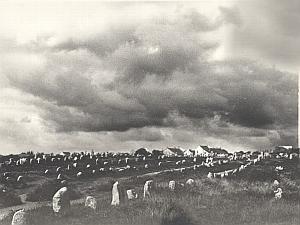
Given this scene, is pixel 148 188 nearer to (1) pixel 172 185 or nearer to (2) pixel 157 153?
(1) pixel 172 185

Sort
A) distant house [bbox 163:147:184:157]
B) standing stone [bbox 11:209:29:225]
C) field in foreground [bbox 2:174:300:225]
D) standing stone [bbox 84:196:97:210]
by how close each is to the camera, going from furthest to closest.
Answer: distant house [bbox 163:147:184:157]
standing stone [bbox 84:196:97:210]
field in foreground [bbox 2:174:300:225]
standing stone [bbox 11:209:29:225]

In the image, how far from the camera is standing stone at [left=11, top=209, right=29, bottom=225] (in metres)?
7.09

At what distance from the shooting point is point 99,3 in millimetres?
7785

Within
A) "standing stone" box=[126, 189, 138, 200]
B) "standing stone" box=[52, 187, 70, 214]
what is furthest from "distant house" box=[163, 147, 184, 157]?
"standing stone" box=[52, 187, 70, 214]

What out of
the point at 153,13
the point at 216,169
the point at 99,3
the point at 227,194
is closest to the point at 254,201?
the point at 227,194

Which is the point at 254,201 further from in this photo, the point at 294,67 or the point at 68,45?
the point at 68,45

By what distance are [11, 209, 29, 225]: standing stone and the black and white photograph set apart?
417 millimetres

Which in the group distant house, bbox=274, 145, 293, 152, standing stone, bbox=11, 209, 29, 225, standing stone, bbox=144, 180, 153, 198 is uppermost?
distant house, bbox=274, 145, 293, 152

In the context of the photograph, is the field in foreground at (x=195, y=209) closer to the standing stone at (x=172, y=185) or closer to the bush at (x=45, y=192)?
the standing stone at (x=172, y=185)

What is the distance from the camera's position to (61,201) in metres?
7.68

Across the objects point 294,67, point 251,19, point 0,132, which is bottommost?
point 0,132

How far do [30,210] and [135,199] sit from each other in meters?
1.62

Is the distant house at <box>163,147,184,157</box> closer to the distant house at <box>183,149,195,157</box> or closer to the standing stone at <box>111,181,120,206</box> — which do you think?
the distant house at <box>183,149,195,157</box>

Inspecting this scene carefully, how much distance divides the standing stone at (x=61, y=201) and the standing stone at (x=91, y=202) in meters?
0.29
